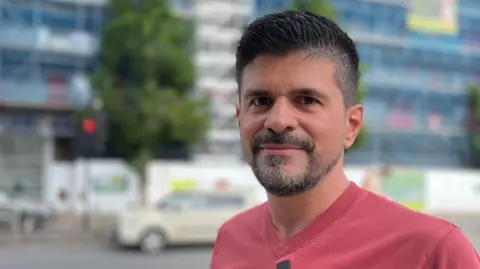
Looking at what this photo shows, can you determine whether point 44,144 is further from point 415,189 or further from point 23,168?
point 415,189

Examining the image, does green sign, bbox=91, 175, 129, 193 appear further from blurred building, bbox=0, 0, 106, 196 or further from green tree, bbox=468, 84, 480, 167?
green tree, bbox=468, 84, 480, 167

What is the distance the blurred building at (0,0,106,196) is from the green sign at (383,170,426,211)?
967 cm

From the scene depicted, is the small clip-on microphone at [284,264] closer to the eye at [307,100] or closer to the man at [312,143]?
the man at [312,143]

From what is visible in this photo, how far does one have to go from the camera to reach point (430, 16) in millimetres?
23500

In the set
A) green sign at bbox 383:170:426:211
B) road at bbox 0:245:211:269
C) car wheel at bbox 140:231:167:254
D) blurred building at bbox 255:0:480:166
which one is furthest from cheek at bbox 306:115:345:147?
blurred building at bbox 255:0:480:166

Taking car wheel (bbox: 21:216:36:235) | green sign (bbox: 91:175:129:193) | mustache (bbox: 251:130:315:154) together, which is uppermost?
mustache (bbox: 251:130:315:154)

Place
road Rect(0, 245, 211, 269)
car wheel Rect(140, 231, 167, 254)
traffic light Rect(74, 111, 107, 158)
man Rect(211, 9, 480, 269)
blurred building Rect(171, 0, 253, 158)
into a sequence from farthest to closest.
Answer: blurred building Rect(171, 0, 253, 158) < traffic light Rect(74, 111, 107, 158) < car wheel Rect(140, 231, 167, 254) < road Rect(0, 245, 211, 269) < man Rect(211, 9, 480, 269)

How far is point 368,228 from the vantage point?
1.20 meters

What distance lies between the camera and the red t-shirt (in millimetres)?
1071

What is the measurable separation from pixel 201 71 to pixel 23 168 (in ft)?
22.7

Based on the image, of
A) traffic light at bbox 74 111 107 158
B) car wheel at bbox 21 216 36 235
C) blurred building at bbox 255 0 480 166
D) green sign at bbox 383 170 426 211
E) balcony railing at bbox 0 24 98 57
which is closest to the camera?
traffic light at bbox 74 111 107 158

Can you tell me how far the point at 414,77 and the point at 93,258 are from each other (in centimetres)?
1728

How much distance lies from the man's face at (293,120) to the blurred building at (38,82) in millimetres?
16973

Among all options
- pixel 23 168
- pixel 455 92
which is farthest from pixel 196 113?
pixel 455 92
